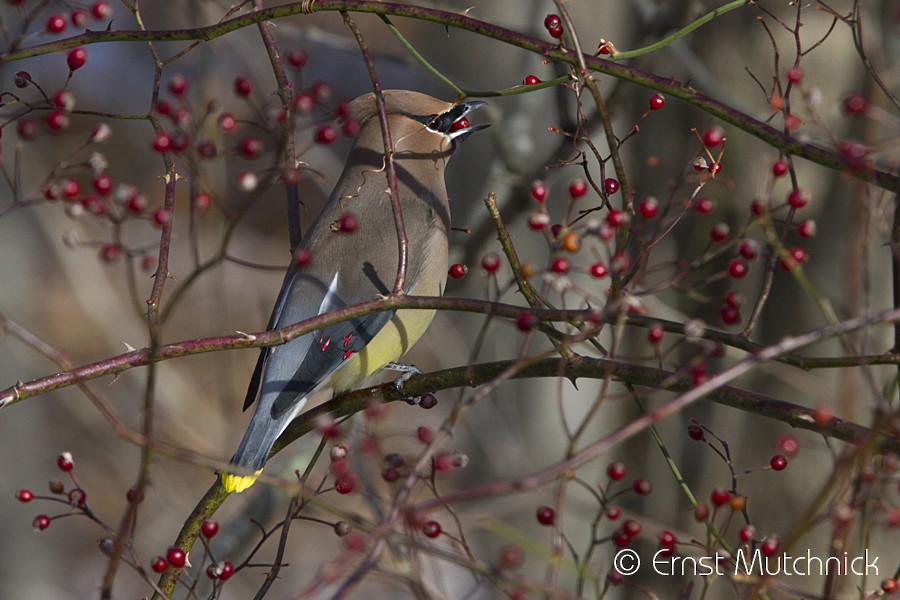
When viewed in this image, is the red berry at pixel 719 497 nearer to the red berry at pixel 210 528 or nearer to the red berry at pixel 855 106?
the red berry at pixel 855 106

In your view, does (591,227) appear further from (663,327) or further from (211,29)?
(211,29)

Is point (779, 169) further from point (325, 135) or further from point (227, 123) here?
point (227, 123)

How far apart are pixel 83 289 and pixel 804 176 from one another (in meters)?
3.66

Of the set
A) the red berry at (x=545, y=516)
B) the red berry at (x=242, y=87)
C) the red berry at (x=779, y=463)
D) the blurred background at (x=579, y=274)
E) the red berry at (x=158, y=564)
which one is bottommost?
the red berry at (x=158, y=564)

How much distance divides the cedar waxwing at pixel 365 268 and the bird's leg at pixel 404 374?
47mm

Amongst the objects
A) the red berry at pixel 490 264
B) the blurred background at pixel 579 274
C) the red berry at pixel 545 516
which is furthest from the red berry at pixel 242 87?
the blurred background at pixel 579 274

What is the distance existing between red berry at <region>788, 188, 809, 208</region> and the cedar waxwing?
1.48m

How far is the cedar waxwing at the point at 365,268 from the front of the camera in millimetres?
3188

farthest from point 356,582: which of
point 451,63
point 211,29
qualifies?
point 451,63

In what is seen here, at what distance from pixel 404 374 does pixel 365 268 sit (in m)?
0.38

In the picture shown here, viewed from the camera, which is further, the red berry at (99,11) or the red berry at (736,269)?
the red berry at (99,11)

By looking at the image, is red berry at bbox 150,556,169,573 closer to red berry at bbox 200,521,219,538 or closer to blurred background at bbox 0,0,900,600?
red berry at bbox 200,521,219,538

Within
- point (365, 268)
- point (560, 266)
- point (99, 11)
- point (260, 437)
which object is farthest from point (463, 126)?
point (560, 266)

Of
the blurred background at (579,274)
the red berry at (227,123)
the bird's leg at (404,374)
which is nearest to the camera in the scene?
the red berry at (227,123)
